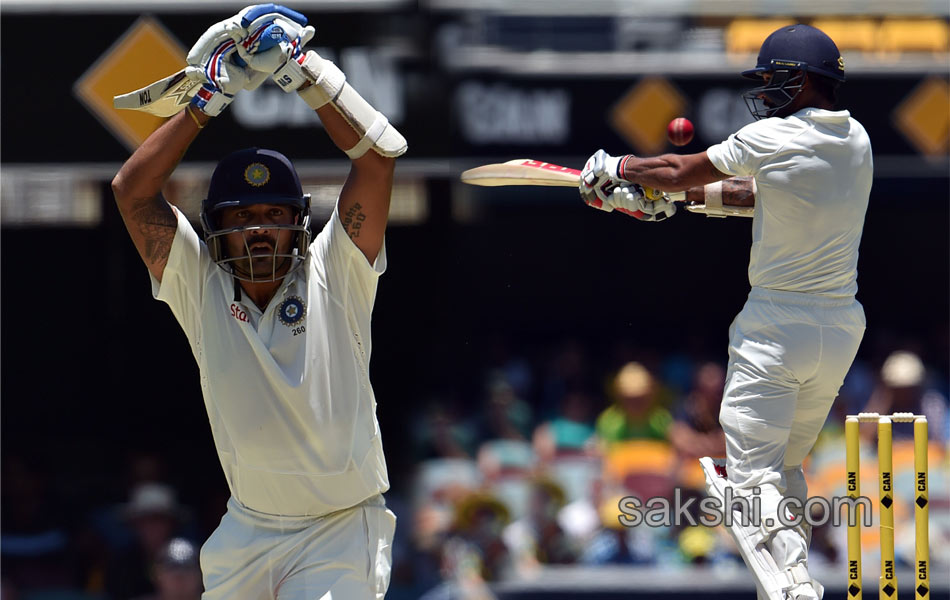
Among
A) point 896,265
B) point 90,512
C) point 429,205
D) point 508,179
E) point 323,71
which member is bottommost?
point 90,512

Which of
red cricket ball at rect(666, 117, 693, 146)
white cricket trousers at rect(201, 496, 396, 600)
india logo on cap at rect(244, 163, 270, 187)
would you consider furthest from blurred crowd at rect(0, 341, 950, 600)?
india logo on cap at rect(244, 163, 270, 187)

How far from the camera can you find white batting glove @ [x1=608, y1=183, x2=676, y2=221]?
12.2 feet

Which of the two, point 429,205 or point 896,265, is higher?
point 429,205

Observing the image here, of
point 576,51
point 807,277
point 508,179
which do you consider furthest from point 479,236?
point 807,277

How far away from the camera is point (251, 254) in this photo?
3135 millimetres

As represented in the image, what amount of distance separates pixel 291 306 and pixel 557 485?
393cm

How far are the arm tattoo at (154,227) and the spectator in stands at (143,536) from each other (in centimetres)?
386

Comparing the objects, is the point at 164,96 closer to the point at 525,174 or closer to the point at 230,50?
the point at 230,50

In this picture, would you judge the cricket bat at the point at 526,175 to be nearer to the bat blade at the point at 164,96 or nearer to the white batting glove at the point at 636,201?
the white batting glove at the point at 636,201

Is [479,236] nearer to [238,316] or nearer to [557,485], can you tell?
[557,485]

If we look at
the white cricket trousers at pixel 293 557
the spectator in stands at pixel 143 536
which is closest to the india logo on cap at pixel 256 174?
the white cricket trousers at pixel 293 557

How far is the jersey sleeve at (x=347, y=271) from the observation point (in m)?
3.19

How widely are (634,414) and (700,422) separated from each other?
1.18 feet

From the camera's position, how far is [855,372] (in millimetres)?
7426
